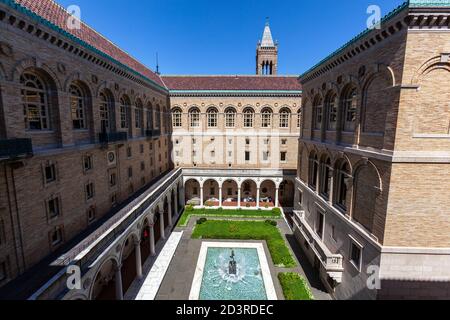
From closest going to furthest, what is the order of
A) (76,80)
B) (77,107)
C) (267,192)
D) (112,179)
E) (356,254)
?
(356,254) < (76,80) < (77,107) < (112,179) < (267,192)

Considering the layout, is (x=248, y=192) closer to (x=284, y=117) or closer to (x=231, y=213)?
(x=231, y=213)

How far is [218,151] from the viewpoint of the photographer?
125 feet

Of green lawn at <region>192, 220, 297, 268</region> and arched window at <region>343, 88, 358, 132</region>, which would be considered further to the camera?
green lawn at <region>192, 220, 297, 268</region>

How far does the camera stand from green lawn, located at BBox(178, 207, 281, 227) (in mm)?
32688

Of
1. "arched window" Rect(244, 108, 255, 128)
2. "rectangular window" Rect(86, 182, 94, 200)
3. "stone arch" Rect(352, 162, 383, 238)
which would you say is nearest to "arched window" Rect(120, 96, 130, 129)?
"rectangular window" Rect(86, 182, 94, 200)

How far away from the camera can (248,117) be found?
122 feet

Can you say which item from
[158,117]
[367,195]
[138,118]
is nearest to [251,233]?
[367,195]

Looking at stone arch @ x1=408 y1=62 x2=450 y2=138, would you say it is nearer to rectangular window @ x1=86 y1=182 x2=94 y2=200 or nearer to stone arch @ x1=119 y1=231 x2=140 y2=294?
stone arch @ x1=119 y1=231 x2=140 y2=294

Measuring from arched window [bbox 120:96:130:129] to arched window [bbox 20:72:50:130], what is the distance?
370 inches

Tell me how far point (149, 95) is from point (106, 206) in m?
16.3

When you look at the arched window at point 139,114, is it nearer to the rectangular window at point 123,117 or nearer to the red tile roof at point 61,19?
the rectangular window at point 123,117

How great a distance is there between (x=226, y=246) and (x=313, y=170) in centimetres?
1290

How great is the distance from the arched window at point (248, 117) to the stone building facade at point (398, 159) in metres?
21.1

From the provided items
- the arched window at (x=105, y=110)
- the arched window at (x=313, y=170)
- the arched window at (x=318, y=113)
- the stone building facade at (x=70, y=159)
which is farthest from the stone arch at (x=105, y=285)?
the arched window at (x=318, y=113)
